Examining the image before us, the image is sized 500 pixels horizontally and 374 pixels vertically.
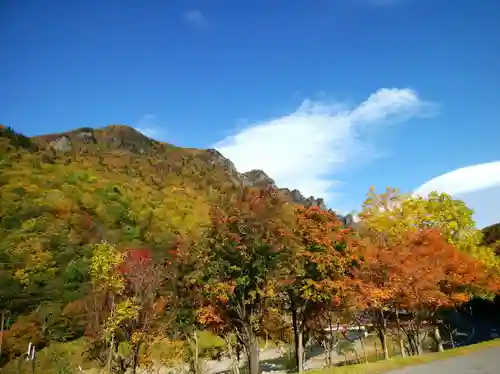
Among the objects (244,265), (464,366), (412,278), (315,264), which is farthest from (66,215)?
(464,366)

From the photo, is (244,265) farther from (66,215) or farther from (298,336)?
(66,215)

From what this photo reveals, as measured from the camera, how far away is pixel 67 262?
52406 mm

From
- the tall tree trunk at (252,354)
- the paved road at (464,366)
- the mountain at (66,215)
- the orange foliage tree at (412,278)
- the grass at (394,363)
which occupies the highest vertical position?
the mountain at (66,215)

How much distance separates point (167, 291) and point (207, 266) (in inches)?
705

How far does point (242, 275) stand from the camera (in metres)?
18.1

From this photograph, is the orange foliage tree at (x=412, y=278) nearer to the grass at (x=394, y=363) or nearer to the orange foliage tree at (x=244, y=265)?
the grass at (x=394, y=363)

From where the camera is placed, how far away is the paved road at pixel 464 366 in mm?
16688

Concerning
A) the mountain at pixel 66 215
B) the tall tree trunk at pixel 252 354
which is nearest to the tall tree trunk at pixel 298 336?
the tall tree trunk at pixel 252 354

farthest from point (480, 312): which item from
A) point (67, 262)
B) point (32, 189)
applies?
point (32, 189)

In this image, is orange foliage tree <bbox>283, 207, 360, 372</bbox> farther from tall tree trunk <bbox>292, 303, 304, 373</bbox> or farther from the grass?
the grass

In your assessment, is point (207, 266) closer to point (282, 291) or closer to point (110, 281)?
point (282, 291)

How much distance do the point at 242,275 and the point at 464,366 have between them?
10.9 metres

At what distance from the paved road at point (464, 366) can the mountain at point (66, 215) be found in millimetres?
11123

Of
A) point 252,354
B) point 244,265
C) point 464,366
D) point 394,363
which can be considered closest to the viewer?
point 252,354
